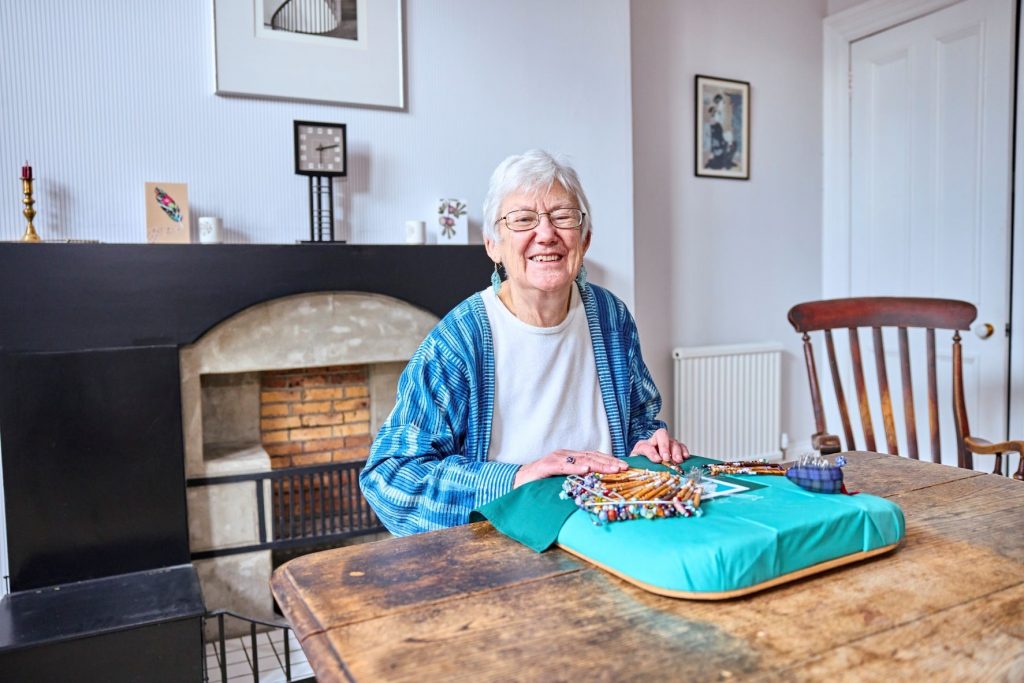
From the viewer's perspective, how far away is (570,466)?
116 centimetres

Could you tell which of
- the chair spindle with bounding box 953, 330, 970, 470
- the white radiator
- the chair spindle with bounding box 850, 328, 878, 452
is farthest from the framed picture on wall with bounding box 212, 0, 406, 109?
the chair spindle with bounding box 953, 330, 970, 470

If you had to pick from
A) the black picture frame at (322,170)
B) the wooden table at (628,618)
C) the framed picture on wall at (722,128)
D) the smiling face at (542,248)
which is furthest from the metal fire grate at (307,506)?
the framed picture on wall at (722,128)

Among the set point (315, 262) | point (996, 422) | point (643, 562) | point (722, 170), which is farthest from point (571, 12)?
point (643, 562)

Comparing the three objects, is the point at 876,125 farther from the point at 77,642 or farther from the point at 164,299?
the point at 77,642

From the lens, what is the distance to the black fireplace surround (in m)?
2.18

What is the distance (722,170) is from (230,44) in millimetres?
2468

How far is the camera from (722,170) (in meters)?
3.88

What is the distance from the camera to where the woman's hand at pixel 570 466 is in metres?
1.15

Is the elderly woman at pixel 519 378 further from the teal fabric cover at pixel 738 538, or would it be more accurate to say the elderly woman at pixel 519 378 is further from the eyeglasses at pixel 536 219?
the teal fabric cover at pixel 738 538

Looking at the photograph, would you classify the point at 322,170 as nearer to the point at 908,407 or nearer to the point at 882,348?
the point at 882,348

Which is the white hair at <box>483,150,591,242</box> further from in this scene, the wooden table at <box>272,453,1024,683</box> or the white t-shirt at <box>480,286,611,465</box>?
the wooden table at <box>272,453,1024,683</box>

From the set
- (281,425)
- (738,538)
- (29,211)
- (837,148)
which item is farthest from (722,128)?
(738,538)

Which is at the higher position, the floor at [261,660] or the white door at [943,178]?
the white door at [943,178]

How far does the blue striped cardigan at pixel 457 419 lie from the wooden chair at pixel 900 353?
0.57 metres
